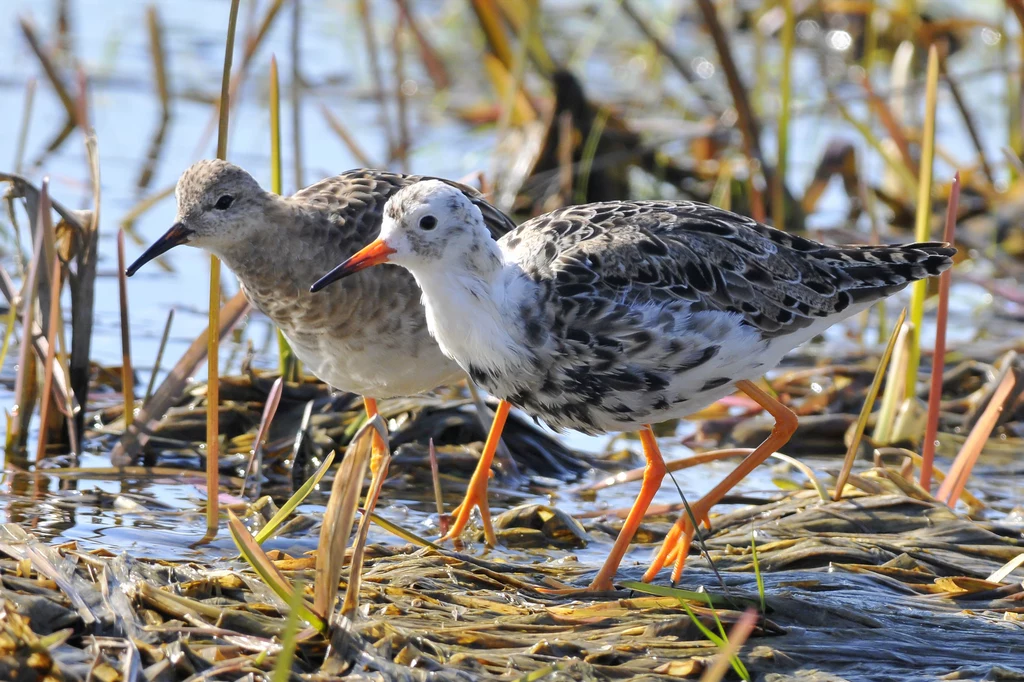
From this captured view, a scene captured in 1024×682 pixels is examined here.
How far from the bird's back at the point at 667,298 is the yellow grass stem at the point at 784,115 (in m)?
3.05

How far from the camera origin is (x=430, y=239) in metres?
5.08

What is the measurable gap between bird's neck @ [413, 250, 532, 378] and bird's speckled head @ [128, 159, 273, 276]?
125 centimetres

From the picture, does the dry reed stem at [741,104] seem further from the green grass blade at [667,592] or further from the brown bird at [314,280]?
the green grass blade at [667,592]

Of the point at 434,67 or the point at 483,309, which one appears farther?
the point at 434,67

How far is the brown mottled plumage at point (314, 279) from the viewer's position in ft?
19.8

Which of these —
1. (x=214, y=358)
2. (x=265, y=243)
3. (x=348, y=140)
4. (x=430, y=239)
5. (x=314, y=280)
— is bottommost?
(x=214, y=358)

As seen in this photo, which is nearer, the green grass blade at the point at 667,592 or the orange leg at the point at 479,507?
the green grass blade at the point at 667,592

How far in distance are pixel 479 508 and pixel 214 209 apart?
1.68m

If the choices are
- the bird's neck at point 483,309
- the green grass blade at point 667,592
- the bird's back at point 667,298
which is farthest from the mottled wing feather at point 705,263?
the green grass blade at point 667,592

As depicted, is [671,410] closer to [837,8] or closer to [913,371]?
[913,371]

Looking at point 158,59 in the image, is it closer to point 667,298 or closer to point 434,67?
point 434,67

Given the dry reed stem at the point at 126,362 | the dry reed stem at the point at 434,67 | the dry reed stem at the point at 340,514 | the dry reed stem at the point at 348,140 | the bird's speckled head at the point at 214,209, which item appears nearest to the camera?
the dry reed stem at the point at 340,514

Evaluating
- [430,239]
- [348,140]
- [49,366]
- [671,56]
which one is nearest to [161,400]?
[49,366]

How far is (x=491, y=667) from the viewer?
14.6 ft
